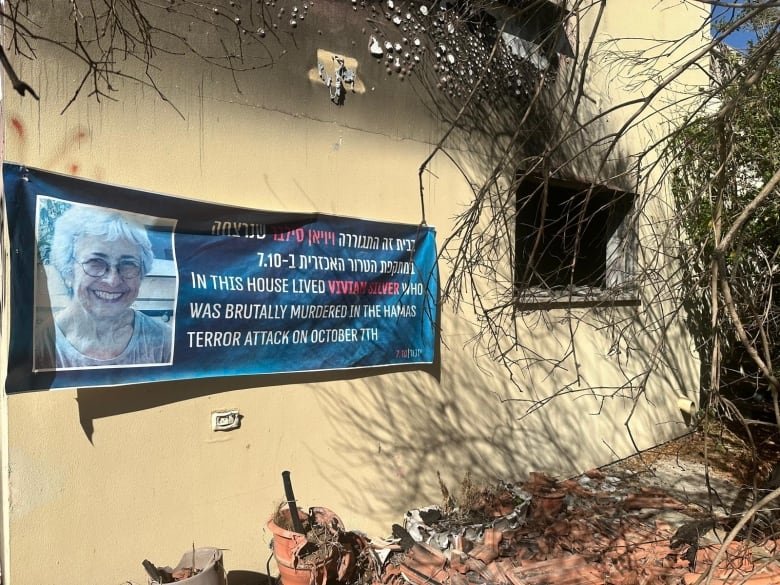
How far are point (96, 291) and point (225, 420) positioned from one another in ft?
3.60

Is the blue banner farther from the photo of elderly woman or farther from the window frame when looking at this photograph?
the window frame

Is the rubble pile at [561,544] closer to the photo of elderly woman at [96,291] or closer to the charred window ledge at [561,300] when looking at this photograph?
the charred window ledge at [561,300]

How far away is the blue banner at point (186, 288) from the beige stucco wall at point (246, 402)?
0.13 meters

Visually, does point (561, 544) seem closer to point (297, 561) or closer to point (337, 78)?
point (297, 561)

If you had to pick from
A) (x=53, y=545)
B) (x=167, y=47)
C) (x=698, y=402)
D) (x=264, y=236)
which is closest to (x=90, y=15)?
(x=167, y=47)

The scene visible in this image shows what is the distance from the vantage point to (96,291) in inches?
120

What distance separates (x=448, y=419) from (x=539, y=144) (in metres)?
2.83

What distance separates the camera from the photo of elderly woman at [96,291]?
2885 millimetres

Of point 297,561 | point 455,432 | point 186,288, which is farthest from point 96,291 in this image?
point 455,432

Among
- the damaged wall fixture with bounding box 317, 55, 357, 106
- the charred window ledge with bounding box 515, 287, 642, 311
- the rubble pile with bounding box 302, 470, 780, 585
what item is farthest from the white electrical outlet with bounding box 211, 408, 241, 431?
the charred window ledge with bounding box 515, 287, 642, 311

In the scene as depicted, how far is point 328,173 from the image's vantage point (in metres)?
4.11

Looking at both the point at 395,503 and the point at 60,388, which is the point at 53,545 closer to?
the point at 60,388

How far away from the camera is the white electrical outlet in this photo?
3539 millimetres

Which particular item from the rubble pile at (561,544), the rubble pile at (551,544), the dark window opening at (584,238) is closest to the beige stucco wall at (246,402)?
the rubble pile at (551,544)
